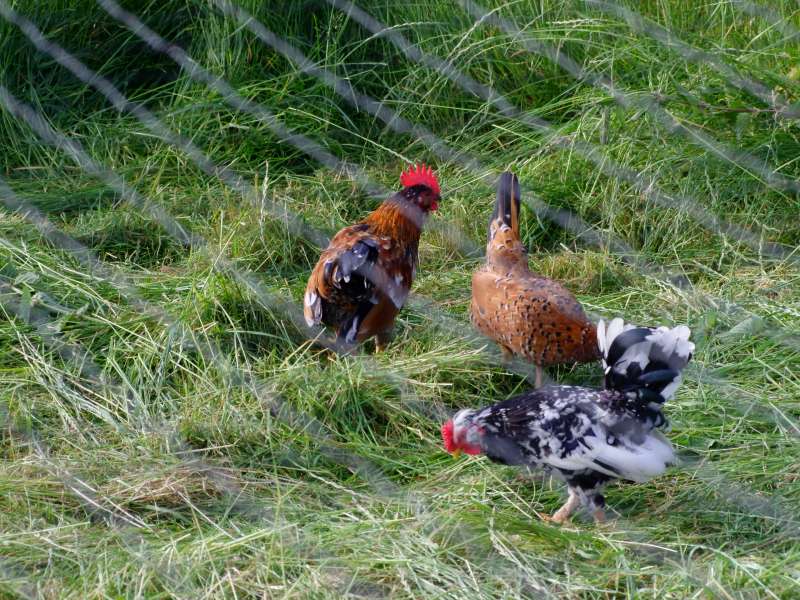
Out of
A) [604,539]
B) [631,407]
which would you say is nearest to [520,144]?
[631,407]

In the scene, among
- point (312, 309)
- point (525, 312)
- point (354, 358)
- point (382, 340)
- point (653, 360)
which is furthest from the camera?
point (382, 340)

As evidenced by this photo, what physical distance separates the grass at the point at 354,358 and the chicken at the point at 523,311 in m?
0.15

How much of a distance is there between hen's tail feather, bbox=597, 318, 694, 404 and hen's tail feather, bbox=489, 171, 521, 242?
3.38 ft

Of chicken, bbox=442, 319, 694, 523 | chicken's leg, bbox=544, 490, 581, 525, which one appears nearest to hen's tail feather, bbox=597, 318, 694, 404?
chicken, bbox=442, 319, 694, 523

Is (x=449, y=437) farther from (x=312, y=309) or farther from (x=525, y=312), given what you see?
(x=312, y=309)

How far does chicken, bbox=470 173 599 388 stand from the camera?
138 inches

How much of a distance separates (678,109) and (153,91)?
2564 mm

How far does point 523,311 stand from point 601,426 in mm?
726

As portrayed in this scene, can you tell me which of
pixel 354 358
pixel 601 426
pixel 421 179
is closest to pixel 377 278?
pixel 354 358

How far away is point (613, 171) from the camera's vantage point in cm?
457

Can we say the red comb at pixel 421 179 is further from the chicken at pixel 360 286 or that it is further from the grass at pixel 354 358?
the grass at pixel 354 358

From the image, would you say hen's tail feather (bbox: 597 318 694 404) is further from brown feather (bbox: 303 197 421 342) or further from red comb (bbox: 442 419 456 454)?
brown feather (bbox: 303 197 421 342)

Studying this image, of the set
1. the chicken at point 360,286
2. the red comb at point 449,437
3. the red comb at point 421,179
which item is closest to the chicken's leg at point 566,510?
the red comb at point 449,437

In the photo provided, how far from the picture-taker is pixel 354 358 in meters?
3.70
